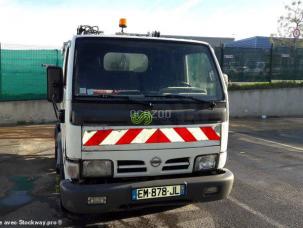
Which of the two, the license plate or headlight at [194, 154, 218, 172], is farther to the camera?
headlight at [194, 154, 218, 172]

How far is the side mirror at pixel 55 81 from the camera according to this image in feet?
14.7

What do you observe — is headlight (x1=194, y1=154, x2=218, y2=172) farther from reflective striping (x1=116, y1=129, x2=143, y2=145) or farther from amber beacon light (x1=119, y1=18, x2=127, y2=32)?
amber beacon light (x1=119, y1=18, x2=127, y2=32)

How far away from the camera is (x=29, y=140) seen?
396 inches

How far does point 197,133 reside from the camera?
4.33m

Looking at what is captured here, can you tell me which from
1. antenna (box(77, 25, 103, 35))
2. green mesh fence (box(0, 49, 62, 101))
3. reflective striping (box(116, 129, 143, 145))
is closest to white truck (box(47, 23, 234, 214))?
reflective striping (box(116, 129, 143, 145))

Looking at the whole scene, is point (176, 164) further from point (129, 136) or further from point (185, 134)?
point (129, 136)

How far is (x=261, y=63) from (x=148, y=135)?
1404 centimetres

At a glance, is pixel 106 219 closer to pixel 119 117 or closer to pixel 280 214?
pixel 119 117

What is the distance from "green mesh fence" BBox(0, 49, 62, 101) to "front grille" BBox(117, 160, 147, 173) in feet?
30.6

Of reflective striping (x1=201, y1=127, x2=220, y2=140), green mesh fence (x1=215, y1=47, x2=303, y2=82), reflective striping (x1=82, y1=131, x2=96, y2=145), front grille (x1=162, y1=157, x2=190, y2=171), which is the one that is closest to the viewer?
reflective striping (x1=82, y1=131, x2=96, y2=145)

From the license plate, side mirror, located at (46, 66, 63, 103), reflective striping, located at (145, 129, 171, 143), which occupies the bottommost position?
the license plate

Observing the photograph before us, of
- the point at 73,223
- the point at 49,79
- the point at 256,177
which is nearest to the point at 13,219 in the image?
the point at 73,223

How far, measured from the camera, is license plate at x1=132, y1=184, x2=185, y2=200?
3.98m

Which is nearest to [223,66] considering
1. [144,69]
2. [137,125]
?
[144,69]
